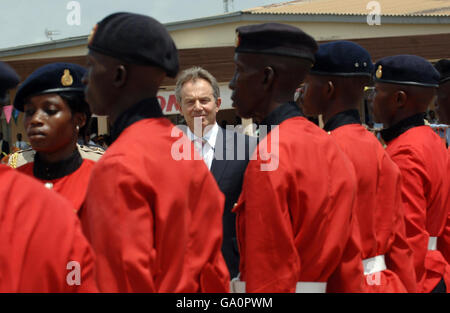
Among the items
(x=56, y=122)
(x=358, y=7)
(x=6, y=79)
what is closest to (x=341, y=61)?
(x=56, y=122)

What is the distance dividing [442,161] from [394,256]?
2.60 ft

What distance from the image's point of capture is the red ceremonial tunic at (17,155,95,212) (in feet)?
10.0

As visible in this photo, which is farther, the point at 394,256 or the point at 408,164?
the point at 408,164

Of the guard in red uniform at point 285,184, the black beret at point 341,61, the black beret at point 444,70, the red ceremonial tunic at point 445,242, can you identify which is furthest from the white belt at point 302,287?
the black beret at point 444,70

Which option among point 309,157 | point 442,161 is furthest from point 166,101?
point 309,157

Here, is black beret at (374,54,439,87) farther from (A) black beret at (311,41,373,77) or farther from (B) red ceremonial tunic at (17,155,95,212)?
(B) red ceremonial tunic at (17,155,95,212)

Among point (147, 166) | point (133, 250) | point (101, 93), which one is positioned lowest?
point (133, 250)

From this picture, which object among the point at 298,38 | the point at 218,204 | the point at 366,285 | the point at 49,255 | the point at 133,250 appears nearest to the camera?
the point at 49,255

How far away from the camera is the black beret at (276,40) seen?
2.65m

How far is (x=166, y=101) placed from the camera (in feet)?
55.7

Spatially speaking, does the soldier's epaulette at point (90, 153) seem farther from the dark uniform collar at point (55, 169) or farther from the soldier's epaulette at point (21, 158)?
the dark uniform collar at point (55, 169)

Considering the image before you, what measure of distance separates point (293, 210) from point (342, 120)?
0.85 m

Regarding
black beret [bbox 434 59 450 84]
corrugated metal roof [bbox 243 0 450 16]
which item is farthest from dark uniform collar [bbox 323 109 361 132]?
corrugated metal roof [bbox 243 0 450 16]
